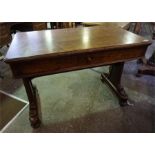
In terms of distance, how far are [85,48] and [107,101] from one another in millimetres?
834

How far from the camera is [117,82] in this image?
1.71 metres

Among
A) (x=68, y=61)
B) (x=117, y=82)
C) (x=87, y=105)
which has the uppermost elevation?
(x=68, y=61)

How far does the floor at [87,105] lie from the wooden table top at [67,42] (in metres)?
0.73

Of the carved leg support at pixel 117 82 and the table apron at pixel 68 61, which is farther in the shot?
the carved leg support at pixel 117 82

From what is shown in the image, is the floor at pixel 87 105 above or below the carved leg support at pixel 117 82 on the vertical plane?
below

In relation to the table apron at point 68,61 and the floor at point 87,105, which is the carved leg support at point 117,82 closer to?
the floor at point 87,105

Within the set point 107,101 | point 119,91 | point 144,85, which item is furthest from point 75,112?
point 144,85

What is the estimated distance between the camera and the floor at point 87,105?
142 cm

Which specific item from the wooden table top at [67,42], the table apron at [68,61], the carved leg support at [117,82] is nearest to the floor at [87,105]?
the carved leg support at [117,82]

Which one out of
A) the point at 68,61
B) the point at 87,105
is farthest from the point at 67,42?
the point at 87,105

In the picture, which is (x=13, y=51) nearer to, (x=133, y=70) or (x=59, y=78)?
(x=59, y=78)

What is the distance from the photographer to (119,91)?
167 centimetres

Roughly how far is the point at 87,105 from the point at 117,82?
432mm

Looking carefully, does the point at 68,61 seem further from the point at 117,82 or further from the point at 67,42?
the point at 117,82
